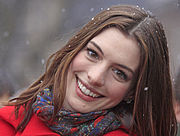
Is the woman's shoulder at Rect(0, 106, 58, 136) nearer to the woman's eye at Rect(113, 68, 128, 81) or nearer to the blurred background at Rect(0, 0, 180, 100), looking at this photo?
the woman's eye at Rect(113, 68, 128, 81)

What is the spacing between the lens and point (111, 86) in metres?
1.92

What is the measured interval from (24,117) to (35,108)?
228 mm

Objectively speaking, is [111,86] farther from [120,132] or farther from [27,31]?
[27,31]

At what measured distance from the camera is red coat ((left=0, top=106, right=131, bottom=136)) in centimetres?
200

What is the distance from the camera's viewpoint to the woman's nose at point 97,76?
186cm

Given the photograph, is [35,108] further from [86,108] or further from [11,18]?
[11,18]

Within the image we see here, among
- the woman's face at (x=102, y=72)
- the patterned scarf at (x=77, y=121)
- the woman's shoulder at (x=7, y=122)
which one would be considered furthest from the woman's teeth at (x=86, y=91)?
the woman's shoulder at (x=7, y=122)

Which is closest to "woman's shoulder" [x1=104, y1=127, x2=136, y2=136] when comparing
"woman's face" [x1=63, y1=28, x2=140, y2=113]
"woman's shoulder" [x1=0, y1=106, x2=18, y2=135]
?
"woman's face" [x1=63, y1=28, x2=140, y2=113]

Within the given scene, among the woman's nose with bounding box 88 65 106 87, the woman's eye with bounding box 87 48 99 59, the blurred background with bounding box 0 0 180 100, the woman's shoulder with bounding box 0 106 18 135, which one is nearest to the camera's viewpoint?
the woman's nose with bounding box 88 65 106 87

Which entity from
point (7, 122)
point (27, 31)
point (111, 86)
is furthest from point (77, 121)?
point (27, 31)

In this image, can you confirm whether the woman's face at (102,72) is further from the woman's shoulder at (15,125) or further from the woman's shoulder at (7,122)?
the woman's shoulder at (7,122)

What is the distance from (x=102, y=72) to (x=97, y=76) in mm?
43

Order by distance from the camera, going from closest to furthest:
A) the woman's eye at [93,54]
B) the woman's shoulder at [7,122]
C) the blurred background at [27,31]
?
the woman's eye at [93,54] < the woman's shoulder at [7,122] < the blurred background at [27,31]

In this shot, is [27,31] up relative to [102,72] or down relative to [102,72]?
down
